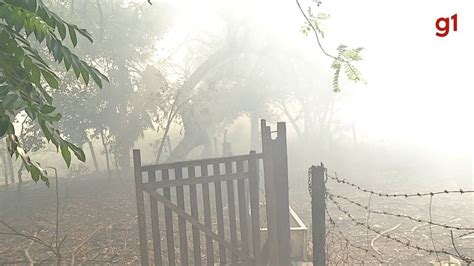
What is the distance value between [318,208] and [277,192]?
43.3 inches

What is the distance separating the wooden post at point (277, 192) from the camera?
495 cm

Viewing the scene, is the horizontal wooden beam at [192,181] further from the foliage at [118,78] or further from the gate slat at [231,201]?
the foliage at [118,78]

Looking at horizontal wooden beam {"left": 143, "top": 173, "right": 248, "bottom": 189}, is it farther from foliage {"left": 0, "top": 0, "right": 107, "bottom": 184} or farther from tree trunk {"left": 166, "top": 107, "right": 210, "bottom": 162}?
tree trunk {"left": 166, "top": 107, "right": 210, "bottom": 162}

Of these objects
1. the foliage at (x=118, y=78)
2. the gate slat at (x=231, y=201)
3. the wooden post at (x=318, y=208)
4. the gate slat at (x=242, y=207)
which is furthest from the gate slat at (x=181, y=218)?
the foliage at (x=118, y=78)

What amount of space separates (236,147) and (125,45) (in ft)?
54.6

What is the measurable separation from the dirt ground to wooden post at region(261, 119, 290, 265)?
3.09 feet

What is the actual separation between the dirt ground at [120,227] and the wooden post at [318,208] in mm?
1675

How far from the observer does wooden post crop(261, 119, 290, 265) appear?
495 centimetres

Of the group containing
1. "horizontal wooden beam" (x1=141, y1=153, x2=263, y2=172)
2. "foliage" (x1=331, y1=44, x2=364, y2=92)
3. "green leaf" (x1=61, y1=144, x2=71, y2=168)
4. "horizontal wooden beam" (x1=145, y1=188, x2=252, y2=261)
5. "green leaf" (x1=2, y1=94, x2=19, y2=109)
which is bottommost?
"horizontal wooden beam" (x1=145, y1=188, x2=252, y2=261)

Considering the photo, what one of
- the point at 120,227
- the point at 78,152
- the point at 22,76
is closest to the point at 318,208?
the point at 78,152

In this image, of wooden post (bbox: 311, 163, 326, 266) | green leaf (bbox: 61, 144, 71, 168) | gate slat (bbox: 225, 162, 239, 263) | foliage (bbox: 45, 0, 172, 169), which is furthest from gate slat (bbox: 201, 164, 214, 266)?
foliage (bbox: 45, 0, 172, 169)

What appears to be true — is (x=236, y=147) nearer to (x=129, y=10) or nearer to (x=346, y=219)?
(x=129, y=10)

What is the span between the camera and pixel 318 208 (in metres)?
3.96

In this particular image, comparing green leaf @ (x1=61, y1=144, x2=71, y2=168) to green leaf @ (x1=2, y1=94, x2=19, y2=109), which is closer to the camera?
Result: green leaf @ (x1=2, y1=94, x2=19, y2=109)
